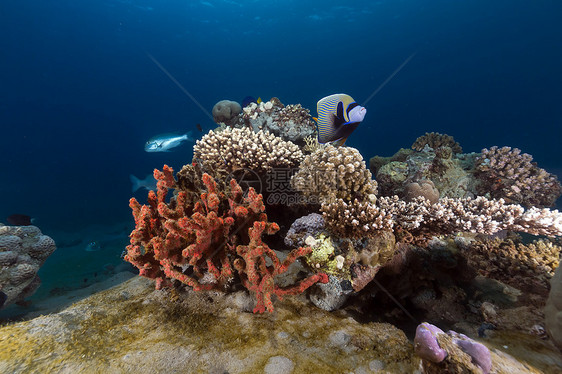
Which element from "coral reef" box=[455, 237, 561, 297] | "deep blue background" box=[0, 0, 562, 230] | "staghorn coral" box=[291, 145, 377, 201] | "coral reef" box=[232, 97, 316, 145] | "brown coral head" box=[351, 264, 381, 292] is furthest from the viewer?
"deep blue background" box=[0, 0, 562, 230]

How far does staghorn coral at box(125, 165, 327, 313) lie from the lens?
8.22 ft

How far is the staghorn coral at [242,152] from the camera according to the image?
14.6 ft

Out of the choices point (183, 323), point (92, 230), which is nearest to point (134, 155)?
point (92, 230)

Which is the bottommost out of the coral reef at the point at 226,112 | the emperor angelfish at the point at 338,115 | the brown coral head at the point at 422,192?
the brown coral head at the point at 422,192

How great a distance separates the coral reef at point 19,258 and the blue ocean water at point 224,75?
29.7 meters

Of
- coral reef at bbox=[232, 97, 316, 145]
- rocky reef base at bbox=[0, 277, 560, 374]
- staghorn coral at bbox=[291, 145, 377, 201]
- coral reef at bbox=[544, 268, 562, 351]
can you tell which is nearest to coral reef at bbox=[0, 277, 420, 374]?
rocky reef base at bbox=[0, 277, 560, 374]

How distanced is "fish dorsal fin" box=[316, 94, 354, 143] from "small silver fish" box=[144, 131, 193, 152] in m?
7.47

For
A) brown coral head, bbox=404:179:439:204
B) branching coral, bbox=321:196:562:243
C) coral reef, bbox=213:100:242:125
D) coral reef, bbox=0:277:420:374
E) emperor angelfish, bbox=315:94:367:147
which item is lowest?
coral reef, bbox=0:277:420:374

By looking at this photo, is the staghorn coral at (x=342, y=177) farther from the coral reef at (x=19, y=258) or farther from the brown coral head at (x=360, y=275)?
the coral reef at (x=19, y=258)

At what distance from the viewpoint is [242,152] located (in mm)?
4496

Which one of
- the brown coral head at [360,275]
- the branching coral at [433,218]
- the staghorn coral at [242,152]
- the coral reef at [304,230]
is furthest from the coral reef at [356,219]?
the staghorn coral at [242,152]

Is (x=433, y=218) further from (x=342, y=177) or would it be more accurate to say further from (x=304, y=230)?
(x=304, y=230)

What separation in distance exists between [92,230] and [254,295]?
1414 inches

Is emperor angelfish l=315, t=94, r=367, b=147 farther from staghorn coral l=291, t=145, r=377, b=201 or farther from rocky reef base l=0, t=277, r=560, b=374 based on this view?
rocky reef base l=0, t=277, r=560, b=374
